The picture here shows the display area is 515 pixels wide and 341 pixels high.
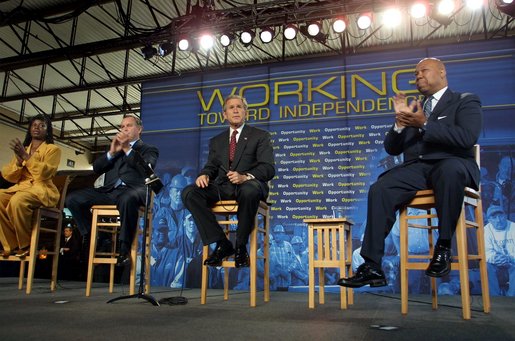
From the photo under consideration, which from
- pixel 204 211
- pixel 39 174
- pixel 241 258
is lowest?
pixel 241 258

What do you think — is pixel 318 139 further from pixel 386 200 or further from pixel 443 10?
pixel 386 200

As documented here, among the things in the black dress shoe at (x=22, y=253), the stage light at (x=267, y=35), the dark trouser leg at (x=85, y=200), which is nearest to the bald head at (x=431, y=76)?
the dark trouser leg at (x=85, y=200)

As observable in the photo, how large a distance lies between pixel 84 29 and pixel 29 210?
522 cm

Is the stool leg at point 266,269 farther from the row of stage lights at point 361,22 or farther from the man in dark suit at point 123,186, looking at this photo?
the row of stage lights at point 361,22

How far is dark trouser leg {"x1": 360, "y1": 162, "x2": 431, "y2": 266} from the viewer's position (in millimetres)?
2180

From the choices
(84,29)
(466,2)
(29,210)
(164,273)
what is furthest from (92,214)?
(84,29)

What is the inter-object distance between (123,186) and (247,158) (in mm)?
1099

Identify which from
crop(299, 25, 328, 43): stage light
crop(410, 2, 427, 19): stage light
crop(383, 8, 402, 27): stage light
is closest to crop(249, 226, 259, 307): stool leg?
crop(383, 8, 402, 27): stage light

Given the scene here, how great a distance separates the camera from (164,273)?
5.07 meters

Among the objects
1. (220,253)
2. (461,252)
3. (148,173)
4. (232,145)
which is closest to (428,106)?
(461,252)

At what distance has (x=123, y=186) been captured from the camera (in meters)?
3.44

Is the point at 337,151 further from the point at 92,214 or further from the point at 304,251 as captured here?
the point at 92,214

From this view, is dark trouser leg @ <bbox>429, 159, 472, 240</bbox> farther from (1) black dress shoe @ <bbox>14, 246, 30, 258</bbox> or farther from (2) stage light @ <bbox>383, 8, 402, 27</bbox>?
(2) stage light @ <bbox>383, 8, 402, 27</bbox>

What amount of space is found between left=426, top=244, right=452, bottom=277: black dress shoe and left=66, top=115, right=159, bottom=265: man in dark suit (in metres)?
1.78
